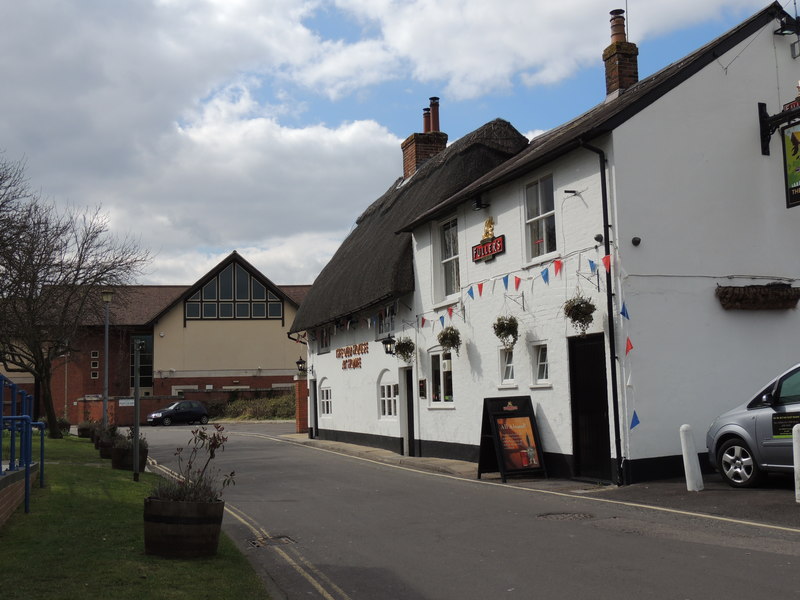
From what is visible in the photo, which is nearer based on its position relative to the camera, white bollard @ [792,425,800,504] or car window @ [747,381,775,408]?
white bollard @ [792,425,800,504]

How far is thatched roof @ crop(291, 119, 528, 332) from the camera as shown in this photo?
21688mm

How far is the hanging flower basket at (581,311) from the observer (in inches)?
561

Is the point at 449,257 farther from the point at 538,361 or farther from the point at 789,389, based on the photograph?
the point at 789,389

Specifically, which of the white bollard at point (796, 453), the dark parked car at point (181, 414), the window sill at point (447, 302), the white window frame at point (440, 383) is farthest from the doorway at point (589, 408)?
the dark parked car at point (181, 414)

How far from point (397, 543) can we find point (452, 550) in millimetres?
864

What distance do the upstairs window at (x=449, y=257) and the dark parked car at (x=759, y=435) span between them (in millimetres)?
8895

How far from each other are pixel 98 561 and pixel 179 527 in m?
0.78

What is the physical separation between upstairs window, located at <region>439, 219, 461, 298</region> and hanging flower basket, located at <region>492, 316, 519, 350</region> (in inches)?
139

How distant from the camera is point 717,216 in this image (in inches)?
587

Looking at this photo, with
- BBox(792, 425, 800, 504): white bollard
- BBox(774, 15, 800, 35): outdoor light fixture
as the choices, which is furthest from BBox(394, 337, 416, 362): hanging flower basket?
BBox(792, 425, 800, 504): white bollard

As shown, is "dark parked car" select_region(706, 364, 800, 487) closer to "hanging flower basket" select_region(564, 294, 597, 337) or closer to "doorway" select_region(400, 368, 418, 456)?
"hanging flower basket" select_region(564, 294, 597, 337)

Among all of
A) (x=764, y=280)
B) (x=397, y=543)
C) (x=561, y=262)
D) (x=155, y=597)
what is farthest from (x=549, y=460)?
(x=155, y=597)

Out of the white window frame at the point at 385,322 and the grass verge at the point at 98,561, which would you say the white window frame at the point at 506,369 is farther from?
the grass verge at the point at 98,561

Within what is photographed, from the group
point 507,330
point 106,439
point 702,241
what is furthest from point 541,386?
point 106,439
